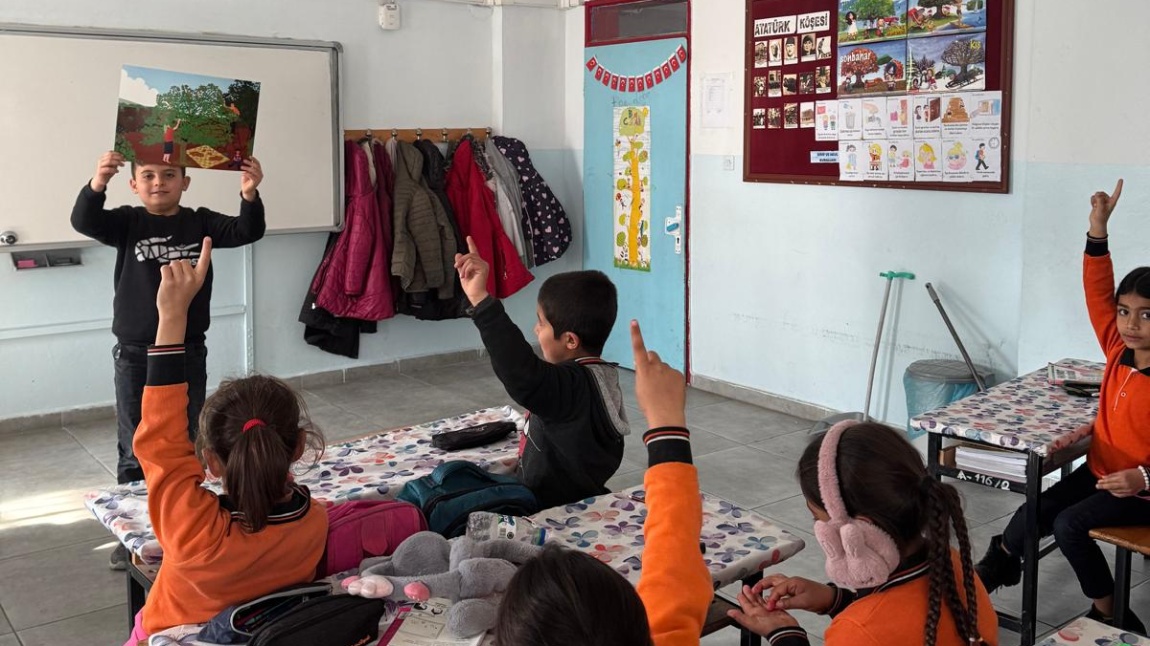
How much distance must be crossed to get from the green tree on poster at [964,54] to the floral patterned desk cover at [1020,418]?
1670mm

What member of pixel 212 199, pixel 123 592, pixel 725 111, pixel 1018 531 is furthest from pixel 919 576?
pixel 212 199

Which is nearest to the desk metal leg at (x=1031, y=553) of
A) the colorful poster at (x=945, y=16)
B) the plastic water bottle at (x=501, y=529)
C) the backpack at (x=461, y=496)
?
the backpack at (x=461, y=496)

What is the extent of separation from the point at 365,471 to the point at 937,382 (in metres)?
2.76

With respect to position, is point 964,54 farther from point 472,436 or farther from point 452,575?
point 452,575

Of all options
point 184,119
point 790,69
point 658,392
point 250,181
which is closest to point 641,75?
point 790,69

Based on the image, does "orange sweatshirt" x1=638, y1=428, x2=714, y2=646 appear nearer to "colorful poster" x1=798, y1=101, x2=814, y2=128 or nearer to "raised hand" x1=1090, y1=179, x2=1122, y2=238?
"raised hand" x1=1090, y1=179, x2=1122, y2=238

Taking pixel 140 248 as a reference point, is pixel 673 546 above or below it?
below

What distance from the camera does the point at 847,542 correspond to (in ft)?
5.43

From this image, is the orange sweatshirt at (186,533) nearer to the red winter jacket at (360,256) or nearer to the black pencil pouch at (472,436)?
the black pencil pouch at (472,436)

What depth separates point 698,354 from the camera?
19.9 feet

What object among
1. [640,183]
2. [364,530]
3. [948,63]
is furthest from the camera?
[640,183]

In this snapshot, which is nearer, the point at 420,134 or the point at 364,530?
the point at 364,530

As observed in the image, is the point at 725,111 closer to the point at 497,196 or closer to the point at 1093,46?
the point at 497,196

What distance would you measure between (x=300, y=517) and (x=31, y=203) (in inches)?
149
